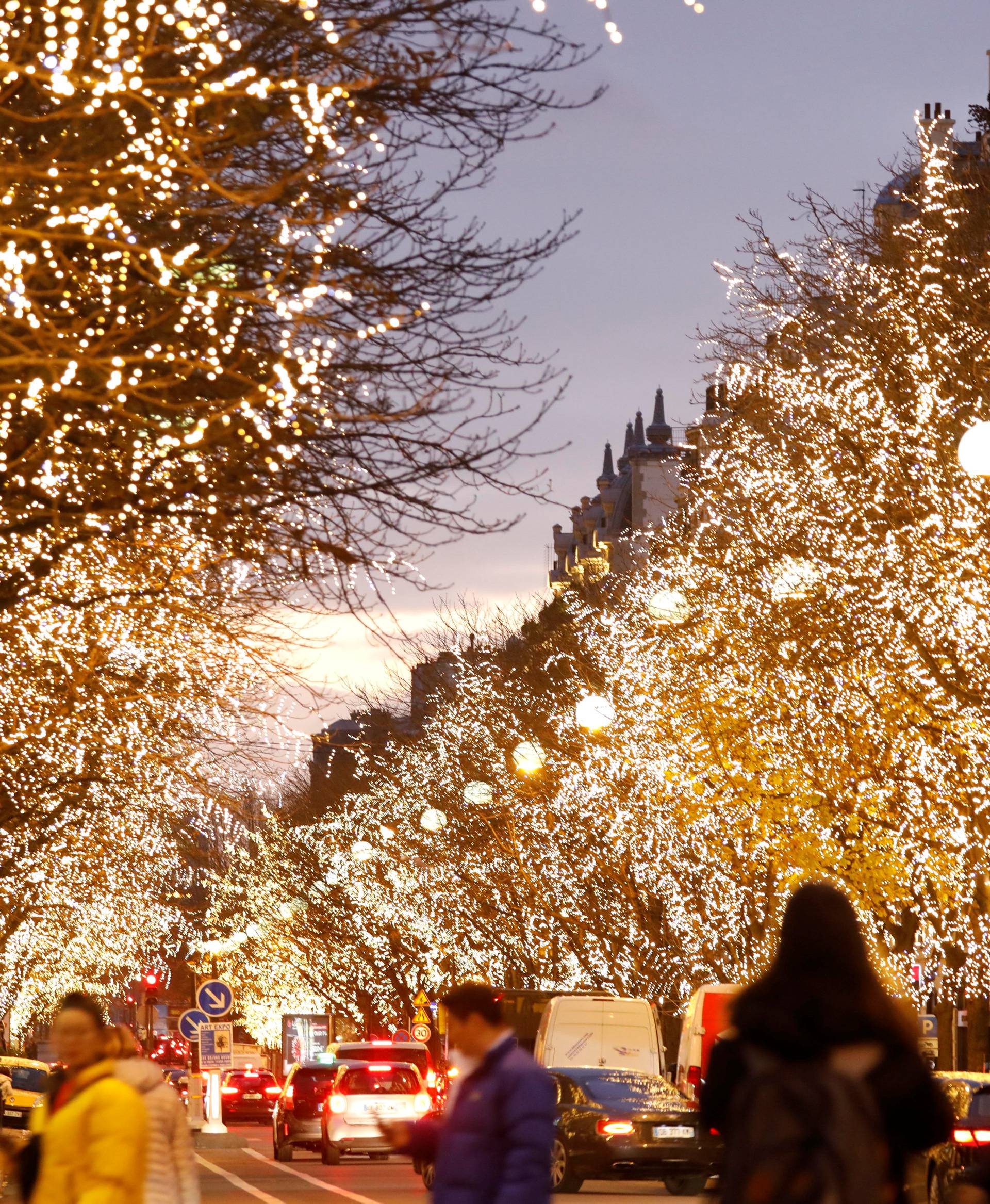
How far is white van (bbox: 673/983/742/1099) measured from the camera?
32.4 metres

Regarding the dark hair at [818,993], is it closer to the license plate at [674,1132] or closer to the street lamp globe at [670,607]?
the license plate at [674,1132]

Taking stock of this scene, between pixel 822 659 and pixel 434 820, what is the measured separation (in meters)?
28.7

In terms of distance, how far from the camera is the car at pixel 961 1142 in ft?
65.7

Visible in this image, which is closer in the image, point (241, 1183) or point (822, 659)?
point (822, 659)

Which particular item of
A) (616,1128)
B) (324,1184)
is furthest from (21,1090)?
(616,1128)

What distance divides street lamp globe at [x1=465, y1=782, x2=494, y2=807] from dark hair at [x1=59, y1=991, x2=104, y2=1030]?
44.1 meters

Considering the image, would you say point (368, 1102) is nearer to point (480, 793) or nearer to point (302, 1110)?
point (302, 1110)

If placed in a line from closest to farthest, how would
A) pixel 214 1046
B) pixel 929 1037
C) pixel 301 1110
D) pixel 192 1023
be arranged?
pixel 929 1037, pixel 192 1023, pixel 214 1046, pixel 301 1110

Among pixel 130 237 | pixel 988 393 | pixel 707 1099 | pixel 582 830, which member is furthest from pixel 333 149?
pixel 582 830

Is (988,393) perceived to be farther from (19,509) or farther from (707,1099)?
(707,1099)

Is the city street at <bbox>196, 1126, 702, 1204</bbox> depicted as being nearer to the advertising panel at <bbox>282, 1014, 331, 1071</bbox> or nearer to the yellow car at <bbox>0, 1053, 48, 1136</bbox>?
the yellow car at <bbox>0, 1053, 48, 1136</bbox>

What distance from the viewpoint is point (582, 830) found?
155ft

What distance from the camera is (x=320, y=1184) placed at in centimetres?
2852

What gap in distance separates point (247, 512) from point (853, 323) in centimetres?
1719
